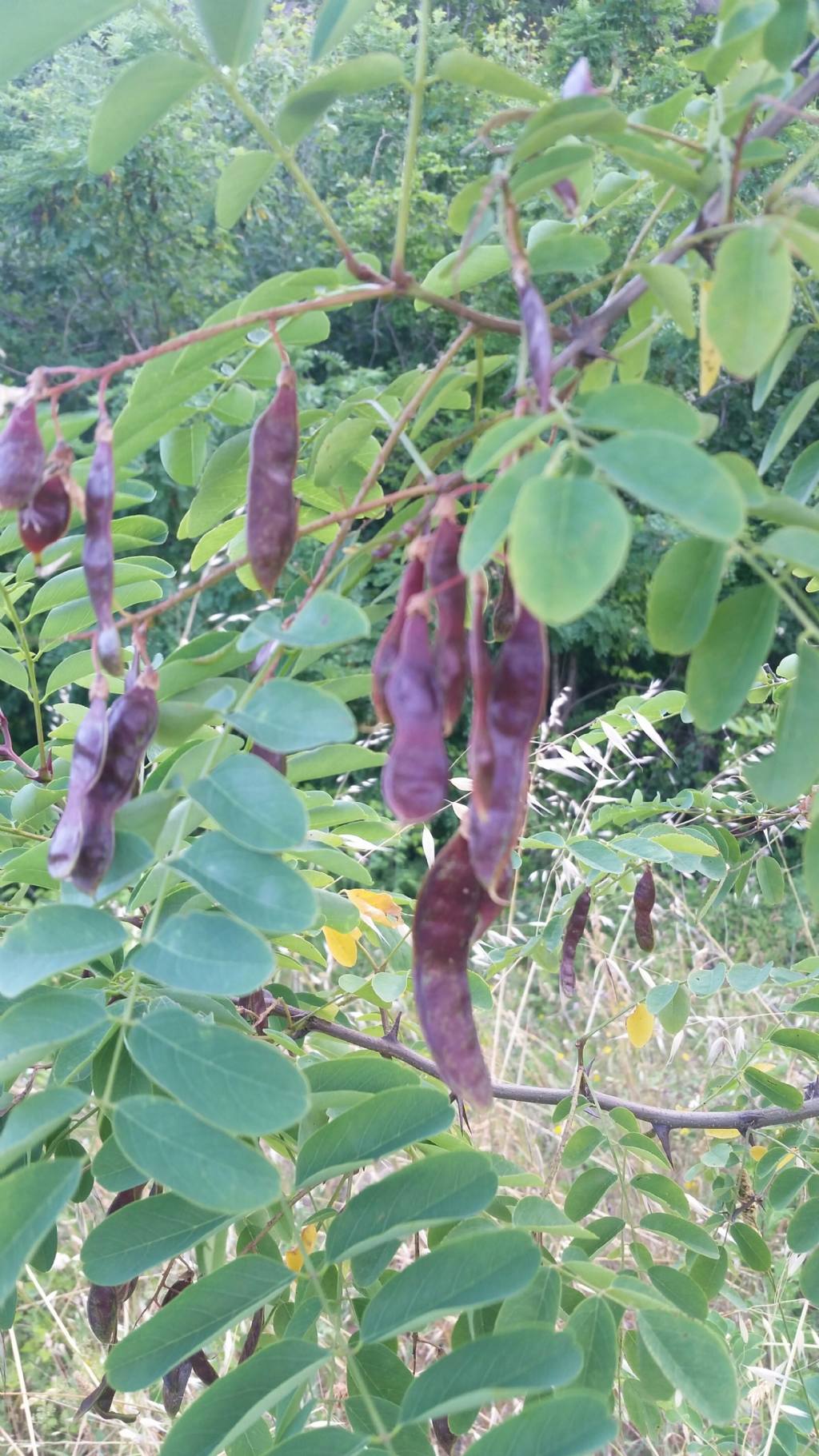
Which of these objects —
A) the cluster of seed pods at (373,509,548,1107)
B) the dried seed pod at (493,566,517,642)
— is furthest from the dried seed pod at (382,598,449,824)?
the dried seed pod at (493,566,517,642)

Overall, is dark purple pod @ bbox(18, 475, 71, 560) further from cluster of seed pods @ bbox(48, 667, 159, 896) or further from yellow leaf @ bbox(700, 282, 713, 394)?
yellow leaf @ bbox(700, 282, 713, 394)

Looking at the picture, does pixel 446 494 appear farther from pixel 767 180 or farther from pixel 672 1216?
pixel 767 180

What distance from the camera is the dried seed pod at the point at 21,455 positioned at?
0.45 meters

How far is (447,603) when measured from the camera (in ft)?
1.43

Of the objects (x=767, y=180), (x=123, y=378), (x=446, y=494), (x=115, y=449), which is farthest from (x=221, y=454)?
(x=767, y=180)

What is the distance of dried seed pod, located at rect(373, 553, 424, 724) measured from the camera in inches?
17.7

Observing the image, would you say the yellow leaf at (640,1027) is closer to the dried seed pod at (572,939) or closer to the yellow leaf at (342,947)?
the dried seed pod at (572,939)

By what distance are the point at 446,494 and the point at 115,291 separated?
6155 mm

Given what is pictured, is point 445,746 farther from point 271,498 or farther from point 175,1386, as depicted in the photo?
point 175,1386

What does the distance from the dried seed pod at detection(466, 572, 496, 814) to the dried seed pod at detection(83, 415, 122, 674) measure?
6.7 inches

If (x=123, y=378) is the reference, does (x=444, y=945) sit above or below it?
above

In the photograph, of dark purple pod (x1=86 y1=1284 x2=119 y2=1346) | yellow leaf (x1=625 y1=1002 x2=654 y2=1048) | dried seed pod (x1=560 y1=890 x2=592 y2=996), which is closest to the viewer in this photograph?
dark purple pod (x1=86 y1=1284 x2=119 y2=1346)

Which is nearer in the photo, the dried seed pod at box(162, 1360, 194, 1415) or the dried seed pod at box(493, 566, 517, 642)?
the dried seed pod at box(493, 566, 517, 642)

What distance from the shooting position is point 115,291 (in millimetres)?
5879
